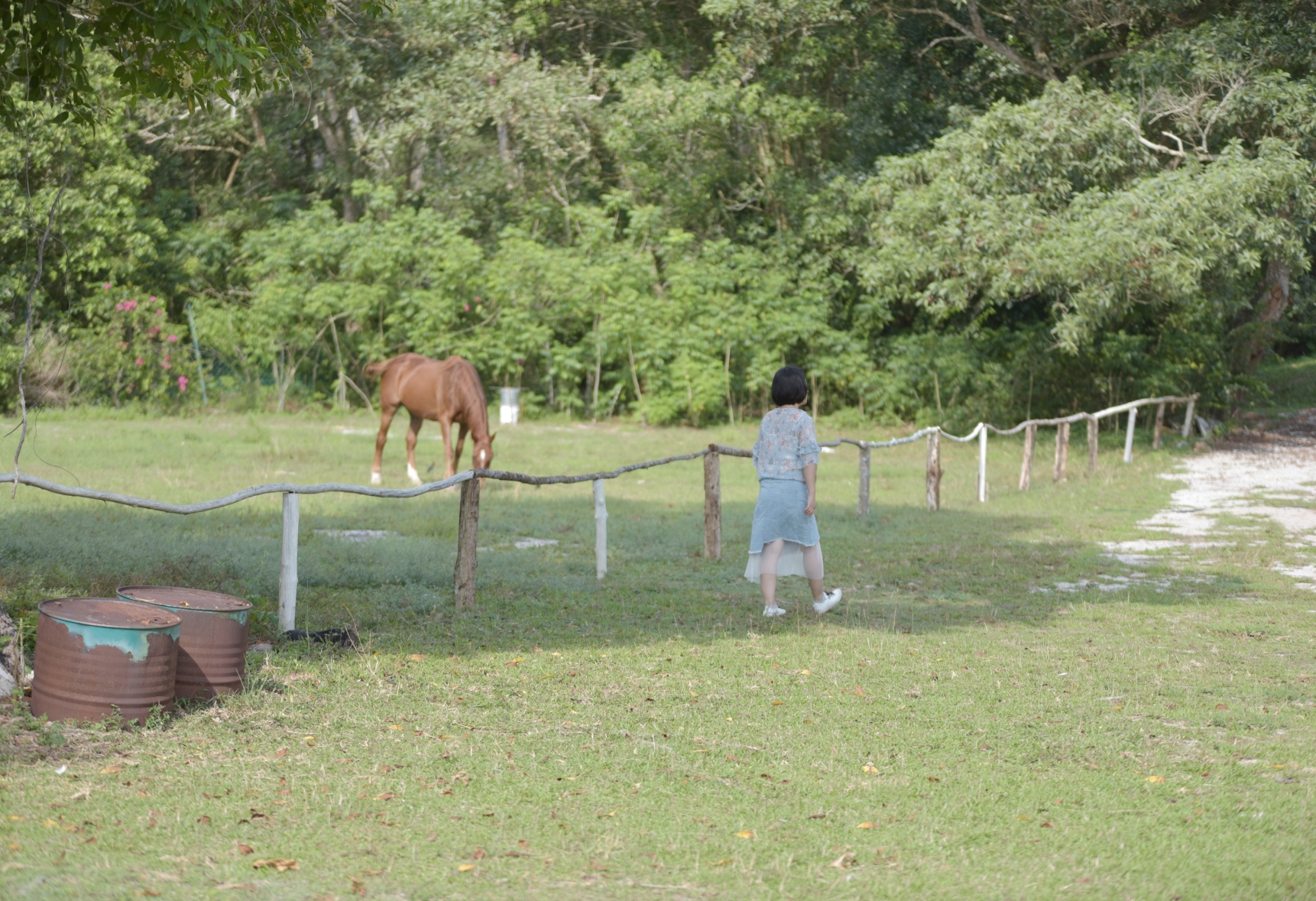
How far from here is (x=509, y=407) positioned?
2275 cm

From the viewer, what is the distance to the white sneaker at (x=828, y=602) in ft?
25.2

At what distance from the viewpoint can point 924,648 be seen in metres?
6.88

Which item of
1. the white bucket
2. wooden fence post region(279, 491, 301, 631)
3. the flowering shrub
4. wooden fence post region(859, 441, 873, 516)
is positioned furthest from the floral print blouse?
the flowering shrub

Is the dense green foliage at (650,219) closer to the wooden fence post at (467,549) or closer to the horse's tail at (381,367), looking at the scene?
the horse's tail at (381,367)

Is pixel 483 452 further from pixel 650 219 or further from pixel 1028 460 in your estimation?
pixel 650 219

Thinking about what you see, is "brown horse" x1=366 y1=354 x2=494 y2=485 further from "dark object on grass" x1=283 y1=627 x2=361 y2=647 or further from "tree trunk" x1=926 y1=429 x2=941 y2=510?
"dark object on grass" x1=283 y1=627 x2=361 y2=647

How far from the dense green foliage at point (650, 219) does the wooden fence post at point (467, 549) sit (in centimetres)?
1348

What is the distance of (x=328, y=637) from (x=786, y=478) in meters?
2.81

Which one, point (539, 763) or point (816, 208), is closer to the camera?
point (539, 763)

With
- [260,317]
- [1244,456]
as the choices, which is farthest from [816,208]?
[260,317]

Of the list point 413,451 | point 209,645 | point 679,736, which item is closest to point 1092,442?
point 413,451

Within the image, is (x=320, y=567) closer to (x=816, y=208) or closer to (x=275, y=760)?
(x=275, y=760)

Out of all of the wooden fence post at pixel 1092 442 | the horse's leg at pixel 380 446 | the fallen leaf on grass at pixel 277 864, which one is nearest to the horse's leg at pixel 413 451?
the horse's leg at pixel 380 446

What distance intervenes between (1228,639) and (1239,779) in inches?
116
